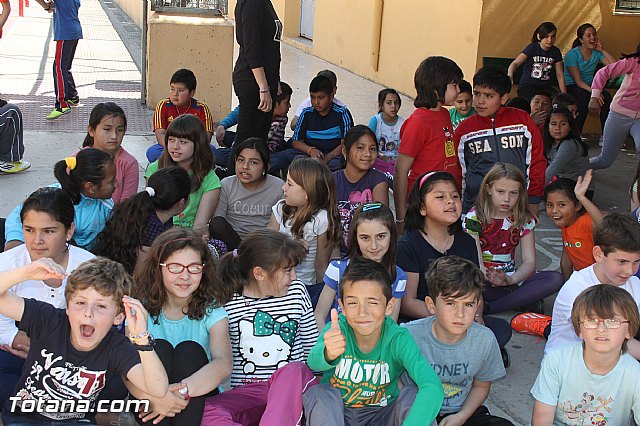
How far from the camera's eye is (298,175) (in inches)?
199

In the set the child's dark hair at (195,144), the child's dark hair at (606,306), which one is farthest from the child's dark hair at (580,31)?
the child's dark hair at (606,306)

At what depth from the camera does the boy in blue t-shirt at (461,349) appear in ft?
12.4

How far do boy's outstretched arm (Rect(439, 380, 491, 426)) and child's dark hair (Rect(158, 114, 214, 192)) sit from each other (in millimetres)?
2578

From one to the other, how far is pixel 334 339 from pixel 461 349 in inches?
26.3

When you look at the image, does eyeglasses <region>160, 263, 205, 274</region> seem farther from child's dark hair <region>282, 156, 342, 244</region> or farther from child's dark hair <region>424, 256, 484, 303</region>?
child's dark hair <region>282, 156, 342, 244</region>

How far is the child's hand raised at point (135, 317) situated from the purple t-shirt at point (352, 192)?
247cm

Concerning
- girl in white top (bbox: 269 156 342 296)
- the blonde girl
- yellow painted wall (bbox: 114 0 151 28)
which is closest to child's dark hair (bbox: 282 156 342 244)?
girl in white top (bbox: 269 156 342 296)

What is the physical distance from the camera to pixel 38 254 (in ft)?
13.4

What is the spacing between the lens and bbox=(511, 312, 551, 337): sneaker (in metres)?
5.19

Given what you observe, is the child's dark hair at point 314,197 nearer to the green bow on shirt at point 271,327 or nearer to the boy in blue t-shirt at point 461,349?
the green bow on shirt at point 271,327

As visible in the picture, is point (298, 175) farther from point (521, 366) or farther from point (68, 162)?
point (521, 366)

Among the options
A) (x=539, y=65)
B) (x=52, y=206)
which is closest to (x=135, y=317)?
(x=52, y=206)

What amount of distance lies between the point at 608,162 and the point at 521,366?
12.9 feet

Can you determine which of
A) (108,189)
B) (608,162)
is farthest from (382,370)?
(608,162)
